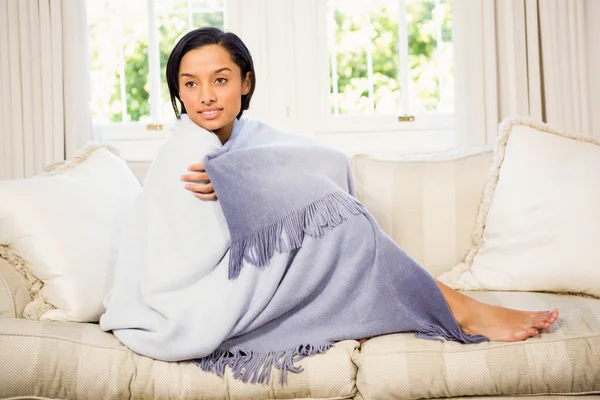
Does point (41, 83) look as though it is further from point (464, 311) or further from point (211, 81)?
point (464, 311)

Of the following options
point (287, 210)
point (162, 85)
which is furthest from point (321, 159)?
point (162, 85)

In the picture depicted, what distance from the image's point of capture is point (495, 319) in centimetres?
177

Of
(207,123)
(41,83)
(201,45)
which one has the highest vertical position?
(41,83)

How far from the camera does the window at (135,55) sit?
329 centimetres

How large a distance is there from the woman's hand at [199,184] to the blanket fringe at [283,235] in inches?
6.0

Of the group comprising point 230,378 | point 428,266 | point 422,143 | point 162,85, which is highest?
point 162,85

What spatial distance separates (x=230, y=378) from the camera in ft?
5.36

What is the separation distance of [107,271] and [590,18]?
2.29 metres

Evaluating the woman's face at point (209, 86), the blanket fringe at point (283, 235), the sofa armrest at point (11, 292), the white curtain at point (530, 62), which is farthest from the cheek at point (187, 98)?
the white curtain at point (530, 62)

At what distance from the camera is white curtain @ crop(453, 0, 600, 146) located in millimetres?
2963

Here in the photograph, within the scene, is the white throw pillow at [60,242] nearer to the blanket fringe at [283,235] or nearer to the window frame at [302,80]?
the blanket fringe at [283,235]

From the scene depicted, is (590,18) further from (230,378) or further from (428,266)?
(230,378)

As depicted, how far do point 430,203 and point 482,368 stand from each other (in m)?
0.80

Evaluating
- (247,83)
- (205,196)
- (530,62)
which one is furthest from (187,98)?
(530,62)
